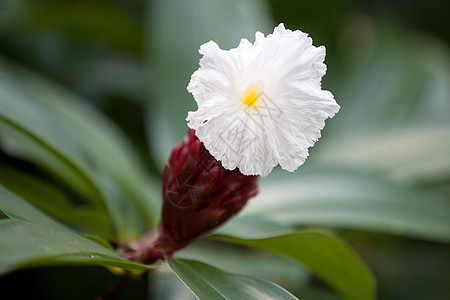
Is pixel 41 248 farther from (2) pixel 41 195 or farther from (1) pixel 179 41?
(1) pixel 179 41

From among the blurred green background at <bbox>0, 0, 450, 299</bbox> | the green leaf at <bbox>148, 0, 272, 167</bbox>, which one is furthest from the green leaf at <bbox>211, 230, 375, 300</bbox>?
the green leaf at <bbox>148, 0, 272, 167</bbox>

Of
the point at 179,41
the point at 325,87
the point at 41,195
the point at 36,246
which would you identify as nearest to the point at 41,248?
the point at 36,246

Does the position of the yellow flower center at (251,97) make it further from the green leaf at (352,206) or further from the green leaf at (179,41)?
the green leaf at (179,41)

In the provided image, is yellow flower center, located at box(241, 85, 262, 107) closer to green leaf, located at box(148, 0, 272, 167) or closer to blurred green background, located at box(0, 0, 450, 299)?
blurred green background, located at box(0, 0, 450, 299)

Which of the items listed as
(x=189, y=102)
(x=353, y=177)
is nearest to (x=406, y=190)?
(x=353, y=177)

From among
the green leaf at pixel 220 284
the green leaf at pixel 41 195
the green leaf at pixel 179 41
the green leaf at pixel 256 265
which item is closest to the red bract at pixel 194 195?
the green leaf at pixel 220 284
